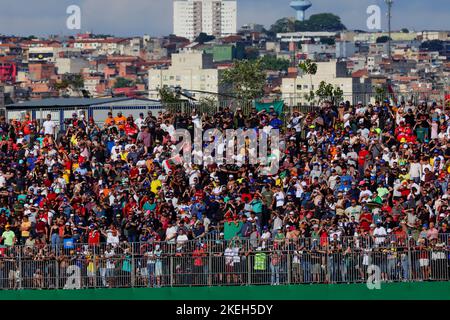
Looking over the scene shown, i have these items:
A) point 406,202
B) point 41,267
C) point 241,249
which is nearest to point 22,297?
point 41,267

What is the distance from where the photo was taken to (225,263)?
27594mm

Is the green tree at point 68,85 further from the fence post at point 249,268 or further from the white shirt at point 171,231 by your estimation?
the fence post at point 249,268

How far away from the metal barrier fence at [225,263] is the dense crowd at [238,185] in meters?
0.08

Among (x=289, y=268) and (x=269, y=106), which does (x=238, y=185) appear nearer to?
(x=289, y=268)

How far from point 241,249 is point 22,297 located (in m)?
4.46

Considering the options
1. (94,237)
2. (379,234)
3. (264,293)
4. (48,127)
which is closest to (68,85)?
(48,127)

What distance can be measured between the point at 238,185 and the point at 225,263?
159 inches

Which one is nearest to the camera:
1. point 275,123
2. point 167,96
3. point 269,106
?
point 275,123

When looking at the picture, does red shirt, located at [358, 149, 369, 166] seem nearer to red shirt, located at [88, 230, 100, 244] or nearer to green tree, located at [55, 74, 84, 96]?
red shirt, located at [88, 230, 100, 244]

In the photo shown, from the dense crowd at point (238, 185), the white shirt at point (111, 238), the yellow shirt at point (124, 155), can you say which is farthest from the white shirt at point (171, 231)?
the yellow shirt at point (124, 155)

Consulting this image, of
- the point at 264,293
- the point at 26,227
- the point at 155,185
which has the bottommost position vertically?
the point at 264,293

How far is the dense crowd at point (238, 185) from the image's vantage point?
28.4m

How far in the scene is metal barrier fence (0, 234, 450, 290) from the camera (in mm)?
27266

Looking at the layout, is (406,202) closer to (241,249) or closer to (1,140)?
(241,249)
